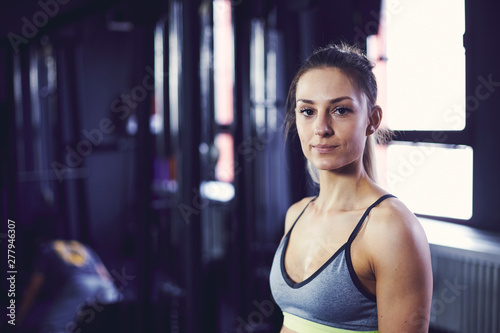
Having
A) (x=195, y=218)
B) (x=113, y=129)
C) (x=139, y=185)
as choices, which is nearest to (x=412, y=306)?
(x=195, y=218)

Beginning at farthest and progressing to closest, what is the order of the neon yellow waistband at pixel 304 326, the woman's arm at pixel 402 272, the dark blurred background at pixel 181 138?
1. the dark blurred background at pixel 181 138
2. the neon yellow waistband at pixel 304 326
3. the woman's arm at pixel 402 272

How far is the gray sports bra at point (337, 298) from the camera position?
0.65 metres

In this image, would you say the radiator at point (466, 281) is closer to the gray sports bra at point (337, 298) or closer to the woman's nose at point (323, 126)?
the gray sports bra at point (337, 298)

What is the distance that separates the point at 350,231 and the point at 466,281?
80cm

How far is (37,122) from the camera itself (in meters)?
3.31

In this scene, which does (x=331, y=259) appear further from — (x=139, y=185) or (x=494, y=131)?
(x=139, y=185)

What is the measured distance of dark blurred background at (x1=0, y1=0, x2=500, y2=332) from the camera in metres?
0.89

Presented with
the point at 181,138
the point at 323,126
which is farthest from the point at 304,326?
the point at 181,138

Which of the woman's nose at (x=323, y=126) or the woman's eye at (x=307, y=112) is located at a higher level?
the woman's eye at (x=307, y=112)

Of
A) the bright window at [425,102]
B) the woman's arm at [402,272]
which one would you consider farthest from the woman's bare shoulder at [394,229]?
the bright window at [425,102]

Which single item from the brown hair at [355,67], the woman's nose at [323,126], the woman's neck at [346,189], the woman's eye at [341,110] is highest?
the brown hair at [355,67]

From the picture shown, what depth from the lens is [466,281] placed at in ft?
4.06

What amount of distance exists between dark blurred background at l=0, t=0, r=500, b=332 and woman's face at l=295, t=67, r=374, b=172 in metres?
0.15

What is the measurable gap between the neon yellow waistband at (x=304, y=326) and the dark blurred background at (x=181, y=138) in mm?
263
